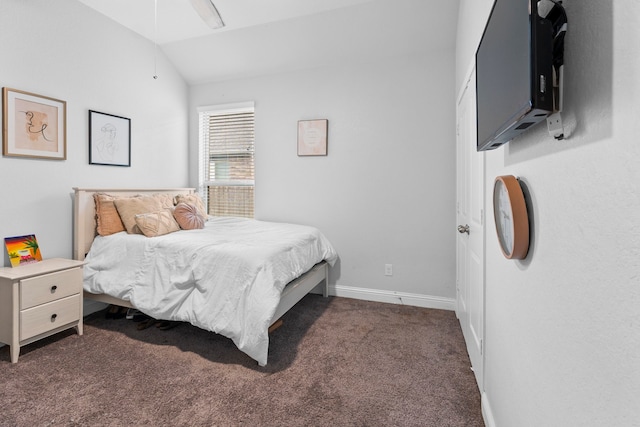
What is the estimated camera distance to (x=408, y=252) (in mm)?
3363

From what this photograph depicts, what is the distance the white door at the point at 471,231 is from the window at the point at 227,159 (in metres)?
2.45

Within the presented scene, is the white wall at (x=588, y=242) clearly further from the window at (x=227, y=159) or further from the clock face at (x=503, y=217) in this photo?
the window at (x=227, y=159)

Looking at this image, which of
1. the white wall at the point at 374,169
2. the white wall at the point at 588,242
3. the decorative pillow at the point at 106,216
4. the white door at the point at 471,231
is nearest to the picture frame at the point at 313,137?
the white wall at the point at 374,169

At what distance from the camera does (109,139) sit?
126 inches

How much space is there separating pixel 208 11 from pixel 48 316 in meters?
2.52

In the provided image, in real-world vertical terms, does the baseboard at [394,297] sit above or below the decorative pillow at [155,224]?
below

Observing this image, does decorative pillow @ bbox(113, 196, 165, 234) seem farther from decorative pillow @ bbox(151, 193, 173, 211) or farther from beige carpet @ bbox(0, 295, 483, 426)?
beige carpet @ bbox(0, 295, 483, 426)

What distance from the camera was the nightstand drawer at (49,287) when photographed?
7.21ft

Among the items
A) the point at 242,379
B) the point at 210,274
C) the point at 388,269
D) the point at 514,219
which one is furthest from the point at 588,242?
the point at 388,269

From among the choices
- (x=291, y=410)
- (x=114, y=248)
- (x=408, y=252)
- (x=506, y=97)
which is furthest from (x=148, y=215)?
(x=506, y=97)

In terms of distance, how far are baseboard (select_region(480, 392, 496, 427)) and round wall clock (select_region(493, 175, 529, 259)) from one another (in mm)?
895

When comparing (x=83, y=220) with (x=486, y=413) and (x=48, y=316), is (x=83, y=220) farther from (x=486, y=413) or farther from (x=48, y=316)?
(x=486, y=413)

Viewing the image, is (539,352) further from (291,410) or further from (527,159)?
(291,410)

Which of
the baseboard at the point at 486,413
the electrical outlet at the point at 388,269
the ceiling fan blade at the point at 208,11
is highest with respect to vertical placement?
the ceiling fan blade at the point at 208,11
